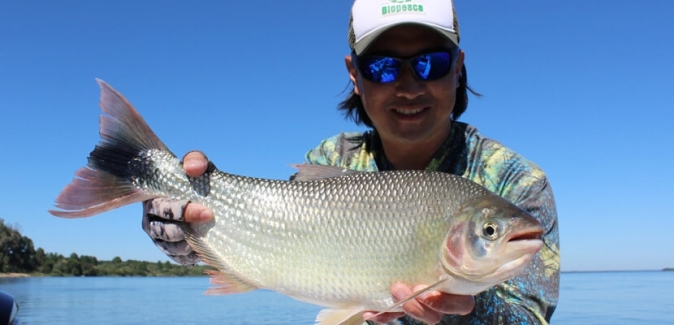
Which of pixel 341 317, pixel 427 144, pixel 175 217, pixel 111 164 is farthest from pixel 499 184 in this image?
pixel 111 164

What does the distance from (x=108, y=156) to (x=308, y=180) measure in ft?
4.15

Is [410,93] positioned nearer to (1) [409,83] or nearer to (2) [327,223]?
(1) [409,83]

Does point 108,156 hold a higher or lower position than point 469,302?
higher

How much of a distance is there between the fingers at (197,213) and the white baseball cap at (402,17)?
1.46 meters

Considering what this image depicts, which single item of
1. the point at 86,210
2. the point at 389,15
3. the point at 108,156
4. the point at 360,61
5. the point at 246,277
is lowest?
the point at 246,277

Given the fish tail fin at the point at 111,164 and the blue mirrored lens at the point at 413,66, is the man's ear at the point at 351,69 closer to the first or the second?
the blue mirrored lens at the point at 413,66

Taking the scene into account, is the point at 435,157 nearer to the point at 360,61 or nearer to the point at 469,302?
the point at 360,61

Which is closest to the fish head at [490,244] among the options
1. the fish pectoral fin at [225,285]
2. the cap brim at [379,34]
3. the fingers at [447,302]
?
the fingers at [447,302]

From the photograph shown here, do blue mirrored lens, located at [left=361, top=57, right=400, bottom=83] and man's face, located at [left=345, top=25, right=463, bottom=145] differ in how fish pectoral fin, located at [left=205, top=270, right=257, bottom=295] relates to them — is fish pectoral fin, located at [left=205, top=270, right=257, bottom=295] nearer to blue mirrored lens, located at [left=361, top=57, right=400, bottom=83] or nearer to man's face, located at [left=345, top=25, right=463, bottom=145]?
man's face, located at [left=345, top=25, right=463, bottom=145]

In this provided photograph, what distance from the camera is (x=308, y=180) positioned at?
11.7 feet

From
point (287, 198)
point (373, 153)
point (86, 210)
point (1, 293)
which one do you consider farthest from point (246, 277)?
point (1, 293)

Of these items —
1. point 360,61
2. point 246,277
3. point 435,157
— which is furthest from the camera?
point 435,157

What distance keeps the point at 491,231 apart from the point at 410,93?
1.27m

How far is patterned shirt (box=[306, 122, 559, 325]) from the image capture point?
11.0 feet
